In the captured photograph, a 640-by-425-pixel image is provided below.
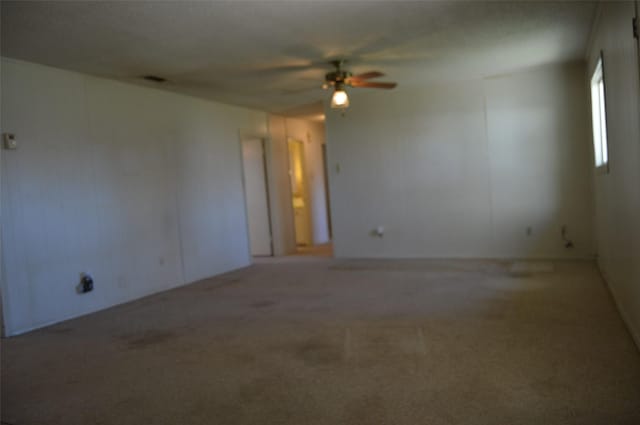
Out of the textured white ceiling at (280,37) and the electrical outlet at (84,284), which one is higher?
the textured white ceiling at (280,37)

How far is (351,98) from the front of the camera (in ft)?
24.2

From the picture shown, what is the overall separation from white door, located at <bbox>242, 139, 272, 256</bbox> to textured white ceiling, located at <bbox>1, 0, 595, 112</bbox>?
7.95 feet

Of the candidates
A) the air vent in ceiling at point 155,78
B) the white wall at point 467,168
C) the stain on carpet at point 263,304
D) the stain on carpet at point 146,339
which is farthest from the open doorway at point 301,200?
the stain on carpet at point 146,339

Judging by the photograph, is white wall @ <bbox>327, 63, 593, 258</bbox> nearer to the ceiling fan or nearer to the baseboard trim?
the baseboard trim

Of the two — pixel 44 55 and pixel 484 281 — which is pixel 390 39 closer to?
pixel 484 281

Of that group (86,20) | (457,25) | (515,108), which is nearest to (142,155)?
(86,20)

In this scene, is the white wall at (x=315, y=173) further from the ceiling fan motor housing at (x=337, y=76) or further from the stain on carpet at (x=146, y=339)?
the stain on carpet at (x=146, y=339)

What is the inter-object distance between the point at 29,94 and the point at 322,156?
6490 mm

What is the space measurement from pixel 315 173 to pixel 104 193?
5246 millimetres

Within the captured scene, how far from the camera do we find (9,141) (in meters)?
4.26

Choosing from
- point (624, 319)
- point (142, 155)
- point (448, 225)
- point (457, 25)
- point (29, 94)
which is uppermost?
point (457, 25)

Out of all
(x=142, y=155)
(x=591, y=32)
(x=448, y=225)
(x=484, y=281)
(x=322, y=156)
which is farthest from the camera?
(x=322, y=156)

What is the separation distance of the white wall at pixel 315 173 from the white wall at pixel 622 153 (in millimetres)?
5915

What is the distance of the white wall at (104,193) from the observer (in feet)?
14.4
